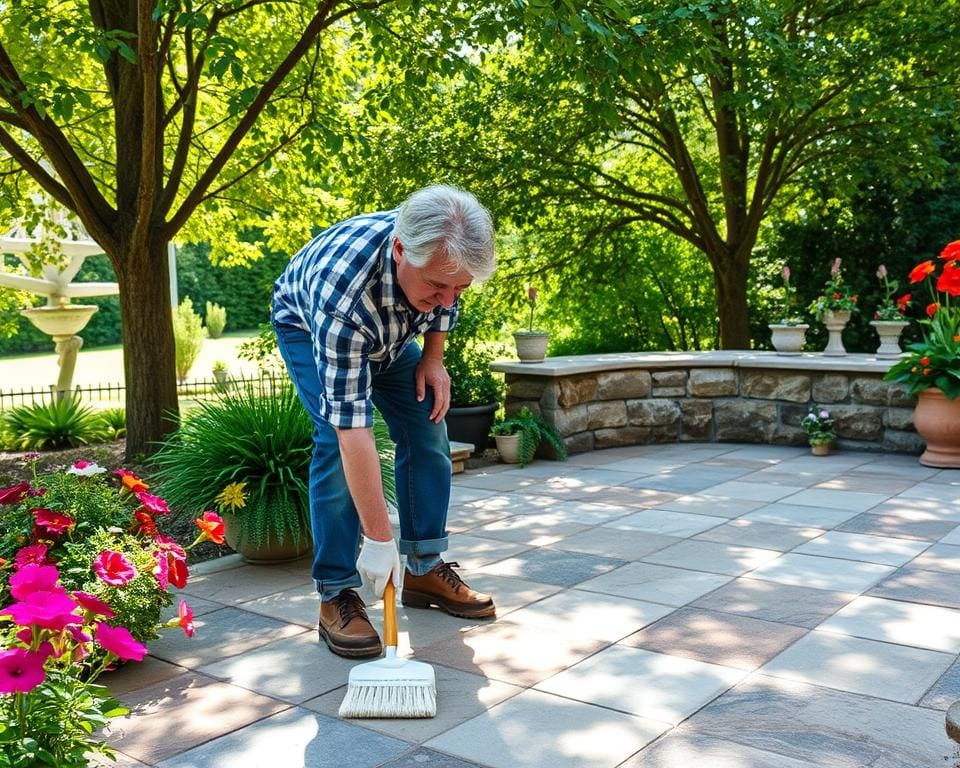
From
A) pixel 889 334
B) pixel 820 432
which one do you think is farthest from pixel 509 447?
pixel 889 334

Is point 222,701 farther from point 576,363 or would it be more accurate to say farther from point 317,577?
point 576,363

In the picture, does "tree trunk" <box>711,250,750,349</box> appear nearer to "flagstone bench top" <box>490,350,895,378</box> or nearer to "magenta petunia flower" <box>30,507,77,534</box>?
"flagstone bench top" <box>490,350,895,378</box>

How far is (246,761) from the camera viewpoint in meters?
2.04

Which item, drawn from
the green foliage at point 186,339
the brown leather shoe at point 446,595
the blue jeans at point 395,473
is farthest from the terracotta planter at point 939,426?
the green foliage at point 186,339

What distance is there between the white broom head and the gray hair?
97 cm

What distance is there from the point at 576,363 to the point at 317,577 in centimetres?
394

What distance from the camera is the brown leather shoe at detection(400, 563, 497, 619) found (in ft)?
9.67

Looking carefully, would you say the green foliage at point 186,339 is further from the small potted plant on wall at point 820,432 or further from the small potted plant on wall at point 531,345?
the small potted plant on wall at point 820,432

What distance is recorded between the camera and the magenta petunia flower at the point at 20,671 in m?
1.55

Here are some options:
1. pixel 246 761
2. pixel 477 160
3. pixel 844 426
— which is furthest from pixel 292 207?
pixel 246 761

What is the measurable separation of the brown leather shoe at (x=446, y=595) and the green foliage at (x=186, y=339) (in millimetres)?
10876

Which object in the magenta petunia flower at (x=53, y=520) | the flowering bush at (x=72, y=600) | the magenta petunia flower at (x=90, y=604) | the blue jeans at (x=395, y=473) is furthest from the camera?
the blue jeans at (x=395, y=473)

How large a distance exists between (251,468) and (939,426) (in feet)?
13.0

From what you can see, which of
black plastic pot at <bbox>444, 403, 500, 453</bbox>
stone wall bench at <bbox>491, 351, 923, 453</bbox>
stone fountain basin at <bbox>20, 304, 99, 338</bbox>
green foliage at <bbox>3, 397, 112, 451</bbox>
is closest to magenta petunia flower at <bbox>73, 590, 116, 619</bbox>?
black plastic pot at <bbox>444, 403, 500, 453</bbox>
